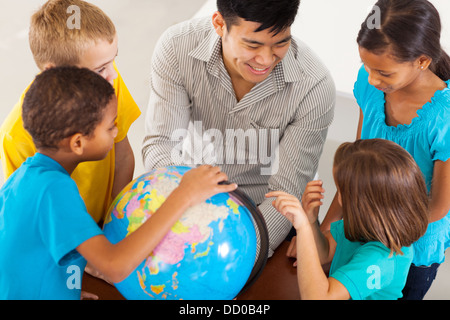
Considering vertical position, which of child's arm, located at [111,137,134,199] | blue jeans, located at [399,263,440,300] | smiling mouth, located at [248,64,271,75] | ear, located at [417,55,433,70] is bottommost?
blue jeans, located at [399,263,440,300]

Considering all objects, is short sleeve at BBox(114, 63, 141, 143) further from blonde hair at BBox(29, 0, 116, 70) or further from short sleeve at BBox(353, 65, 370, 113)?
short sleeve at BBox(353, 65, 370, 113)

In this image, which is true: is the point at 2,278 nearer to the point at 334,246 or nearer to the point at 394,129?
the point at 334,246

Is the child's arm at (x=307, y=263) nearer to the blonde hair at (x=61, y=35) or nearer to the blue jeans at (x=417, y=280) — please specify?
the blue jeans at (x=417, y=280)

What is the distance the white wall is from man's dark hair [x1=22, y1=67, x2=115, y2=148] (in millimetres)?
1819

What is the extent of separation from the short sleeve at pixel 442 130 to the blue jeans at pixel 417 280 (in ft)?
1.36

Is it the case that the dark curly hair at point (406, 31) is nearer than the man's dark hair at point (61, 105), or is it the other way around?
the man's dark hair at point (61, 105)

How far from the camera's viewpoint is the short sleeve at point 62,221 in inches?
51.8

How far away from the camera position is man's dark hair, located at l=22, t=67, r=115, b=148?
1396mm

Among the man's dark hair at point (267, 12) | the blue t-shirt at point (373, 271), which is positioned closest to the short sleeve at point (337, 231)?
the blue t-shirt at point (373, 271)

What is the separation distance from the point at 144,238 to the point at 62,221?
0.21m

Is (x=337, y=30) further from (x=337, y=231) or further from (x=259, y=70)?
(x=337, y=231)

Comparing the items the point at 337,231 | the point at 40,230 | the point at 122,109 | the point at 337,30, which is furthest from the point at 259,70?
the point at 337,30

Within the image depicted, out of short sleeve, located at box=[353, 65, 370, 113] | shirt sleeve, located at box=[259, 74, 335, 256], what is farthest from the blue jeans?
short sleeve, located at box=[353, 65, 370, 113]

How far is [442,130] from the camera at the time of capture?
5.57 ft
